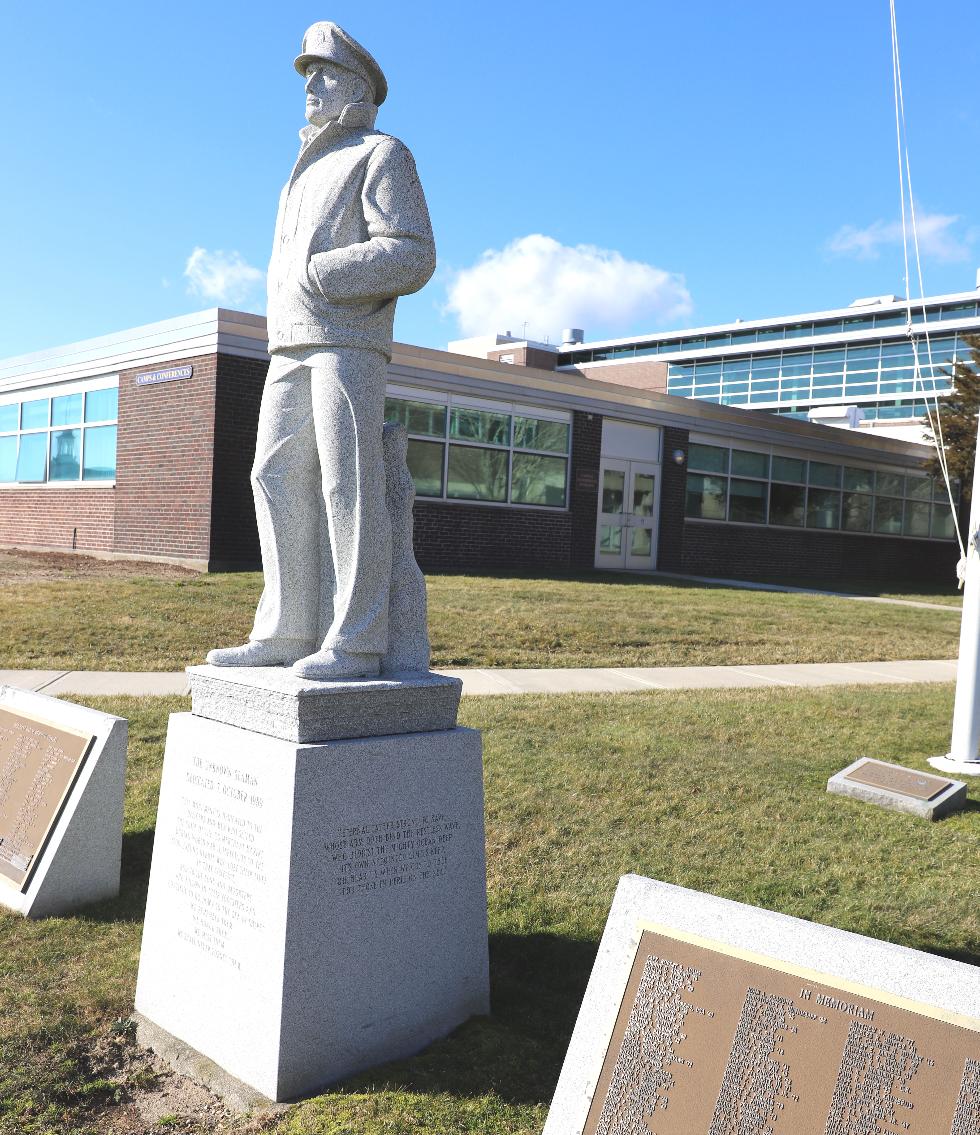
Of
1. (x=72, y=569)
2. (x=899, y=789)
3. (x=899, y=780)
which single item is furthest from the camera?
(x=72, y=569)

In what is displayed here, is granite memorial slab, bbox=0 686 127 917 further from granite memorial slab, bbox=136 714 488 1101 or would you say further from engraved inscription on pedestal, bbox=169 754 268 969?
engraved inscription on pedestal, bbox=169 754 268 969

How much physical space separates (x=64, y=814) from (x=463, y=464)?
1433cm

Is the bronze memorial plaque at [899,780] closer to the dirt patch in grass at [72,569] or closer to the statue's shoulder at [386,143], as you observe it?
the statue's shoulder at [386,143]

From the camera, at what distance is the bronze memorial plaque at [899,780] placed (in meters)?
5.92

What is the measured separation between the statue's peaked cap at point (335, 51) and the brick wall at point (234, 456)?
37.7ft

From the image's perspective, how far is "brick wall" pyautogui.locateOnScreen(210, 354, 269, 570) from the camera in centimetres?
1494

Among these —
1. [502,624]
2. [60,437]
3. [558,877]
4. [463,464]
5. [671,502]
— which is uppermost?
[60,437]

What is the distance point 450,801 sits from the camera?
3.53 metres

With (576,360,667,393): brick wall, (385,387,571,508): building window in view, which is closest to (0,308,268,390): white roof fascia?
(385,387,571,508): building window

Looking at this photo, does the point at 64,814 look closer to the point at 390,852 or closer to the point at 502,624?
the point at 390,852

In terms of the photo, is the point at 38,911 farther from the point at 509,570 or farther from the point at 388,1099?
the point at 509,570

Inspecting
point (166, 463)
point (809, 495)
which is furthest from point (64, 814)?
point (809, 495)

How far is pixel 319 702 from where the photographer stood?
10.6 ft

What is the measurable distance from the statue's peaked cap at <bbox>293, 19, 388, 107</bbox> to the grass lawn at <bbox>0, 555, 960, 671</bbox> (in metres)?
6.50
